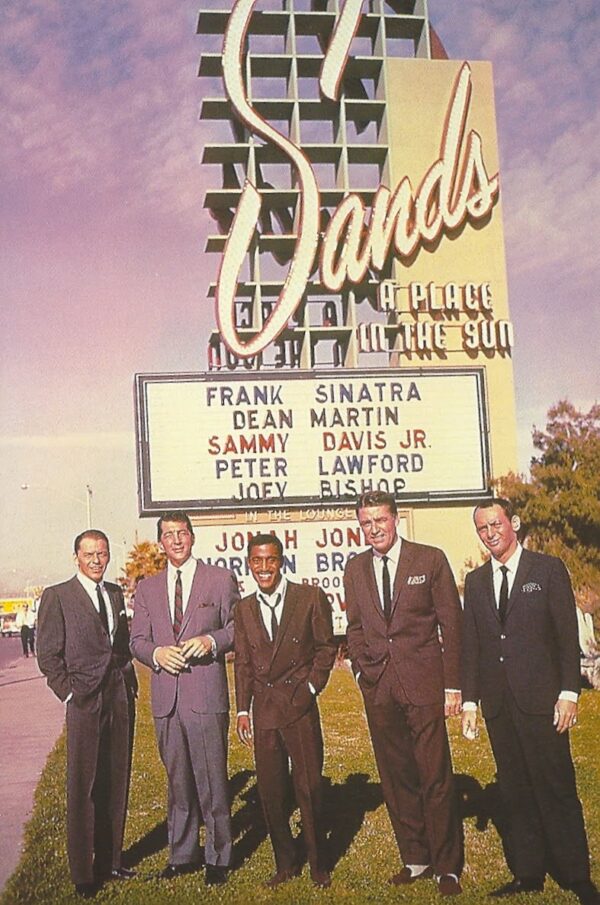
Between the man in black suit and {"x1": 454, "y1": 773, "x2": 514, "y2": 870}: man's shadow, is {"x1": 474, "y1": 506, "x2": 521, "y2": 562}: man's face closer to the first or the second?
the man in black suit

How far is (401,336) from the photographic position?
15.6 metres

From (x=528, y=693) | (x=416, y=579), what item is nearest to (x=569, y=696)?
(x=528, y=693)

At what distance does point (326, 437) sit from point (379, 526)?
4352 mm

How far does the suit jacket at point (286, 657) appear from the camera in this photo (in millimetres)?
5242

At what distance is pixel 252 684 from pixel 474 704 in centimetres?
113

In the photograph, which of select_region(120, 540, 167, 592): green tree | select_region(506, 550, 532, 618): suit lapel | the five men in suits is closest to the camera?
select_region(506, 550, 532, 618): suit lapel

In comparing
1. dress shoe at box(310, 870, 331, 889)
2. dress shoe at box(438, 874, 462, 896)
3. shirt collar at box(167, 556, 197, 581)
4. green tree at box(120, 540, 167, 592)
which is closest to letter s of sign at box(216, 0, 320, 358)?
shirt collar at box(167, 556, 197, 581)

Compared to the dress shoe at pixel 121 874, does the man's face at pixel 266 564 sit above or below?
above

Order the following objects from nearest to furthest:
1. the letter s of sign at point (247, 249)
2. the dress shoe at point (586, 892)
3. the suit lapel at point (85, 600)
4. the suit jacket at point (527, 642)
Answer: the dress shoe at point (586, 892) < the suit jacket at point (527, 642) < the suit lapel at point (85, 600) < the letter s of sign at point (247, 249)

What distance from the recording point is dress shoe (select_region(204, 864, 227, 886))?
524cm

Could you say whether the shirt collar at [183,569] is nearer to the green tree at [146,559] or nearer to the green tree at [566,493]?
the green tree at [566,493]

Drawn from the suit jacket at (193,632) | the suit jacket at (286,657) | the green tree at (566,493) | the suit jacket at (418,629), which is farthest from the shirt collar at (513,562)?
the green tree at (566,493)

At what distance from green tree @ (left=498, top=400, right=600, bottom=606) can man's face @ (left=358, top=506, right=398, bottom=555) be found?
13.4 ft

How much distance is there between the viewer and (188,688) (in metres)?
5.39
